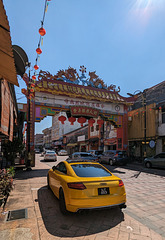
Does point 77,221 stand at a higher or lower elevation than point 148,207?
higher

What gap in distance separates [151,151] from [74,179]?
18.5m

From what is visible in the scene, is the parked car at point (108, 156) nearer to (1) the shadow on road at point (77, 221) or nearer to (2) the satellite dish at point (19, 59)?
(2) the satellite dish at point (19, 59)

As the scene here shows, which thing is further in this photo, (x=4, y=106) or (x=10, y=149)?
(x=10, y=149)

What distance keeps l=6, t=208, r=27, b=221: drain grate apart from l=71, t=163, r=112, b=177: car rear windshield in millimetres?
1786

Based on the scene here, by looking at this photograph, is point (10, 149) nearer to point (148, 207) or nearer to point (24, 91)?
point (24, 91)

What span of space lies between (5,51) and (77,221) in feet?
14.2

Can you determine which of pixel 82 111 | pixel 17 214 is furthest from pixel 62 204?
pixel 82 111

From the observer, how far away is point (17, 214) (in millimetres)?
4223

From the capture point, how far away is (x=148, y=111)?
20.5m

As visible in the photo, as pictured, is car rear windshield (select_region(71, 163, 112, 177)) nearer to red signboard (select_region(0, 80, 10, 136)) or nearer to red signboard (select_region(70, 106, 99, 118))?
red signboard (select_region(0, 80, 10, 136))

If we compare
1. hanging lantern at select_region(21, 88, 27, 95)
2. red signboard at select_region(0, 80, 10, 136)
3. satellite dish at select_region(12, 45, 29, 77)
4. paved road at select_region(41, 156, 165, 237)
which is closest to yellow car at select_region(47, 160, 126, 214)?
paved road at select_region(41, 156, 165, 237)

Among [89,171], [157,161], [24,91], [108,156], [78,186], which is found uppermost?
[24,91]

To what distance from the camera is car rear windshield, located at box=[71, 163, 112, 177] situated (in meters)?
4.39

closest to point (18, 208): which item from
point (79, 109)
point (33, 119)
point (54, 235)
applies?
point (54, 235)
